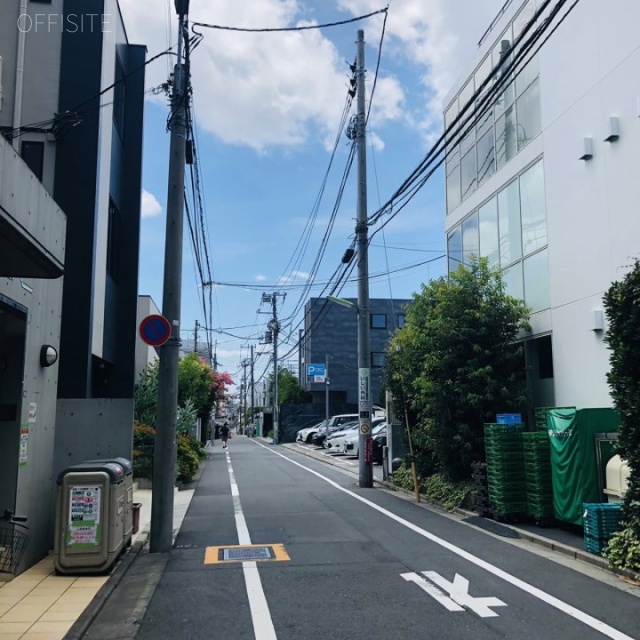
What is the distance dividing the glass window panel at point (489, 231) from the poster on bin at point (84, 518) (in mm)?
10877

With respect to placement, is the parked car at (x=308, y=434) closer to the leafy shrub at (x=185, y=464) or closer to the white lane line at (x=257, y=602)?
the leafy shrub at (x=185, y=464)

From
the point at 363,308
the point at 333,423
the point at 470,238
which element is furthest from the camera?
the point at 333,423

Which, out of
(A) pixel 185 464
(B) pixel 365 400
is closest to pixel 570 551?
(B) pixel 365 400

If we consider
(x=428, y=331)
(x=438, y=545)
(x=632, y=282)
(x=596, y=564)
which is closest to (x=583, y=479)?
(x=596, y=564)

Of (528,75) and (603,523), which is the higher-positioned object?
(528,75)

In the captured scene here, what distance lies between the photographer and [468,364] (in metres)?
14.0

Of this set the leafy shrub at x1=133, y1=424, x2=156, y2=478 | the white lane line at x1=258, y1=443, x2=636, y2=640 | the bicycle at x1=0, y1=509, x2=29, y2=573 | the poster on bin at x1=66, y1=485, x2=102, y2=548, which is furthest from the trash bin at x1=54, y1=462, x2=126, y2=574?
the leafy shrub at x1=133, y1=424, x2=156, y2=478

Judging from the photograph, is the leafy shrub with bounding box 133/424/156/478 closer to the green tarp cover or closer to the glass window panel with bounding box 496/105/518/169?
the green tarp cover

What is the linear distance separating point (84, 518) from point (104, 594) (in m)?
1.02

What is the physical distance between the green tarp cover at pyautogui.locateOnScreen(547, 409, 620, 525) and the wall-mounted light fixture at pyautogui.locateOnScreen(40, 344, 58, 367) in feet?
25.0

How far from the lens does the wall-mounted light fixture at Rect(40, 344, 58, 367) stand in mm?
8516

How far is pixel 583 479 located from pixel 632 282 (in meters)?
3.38

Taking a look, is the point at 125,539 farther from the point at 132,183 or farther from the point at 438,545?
the point at 132,183

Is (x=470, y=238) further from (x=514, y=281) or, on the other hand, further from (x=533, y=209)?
(x=533, y=209)
